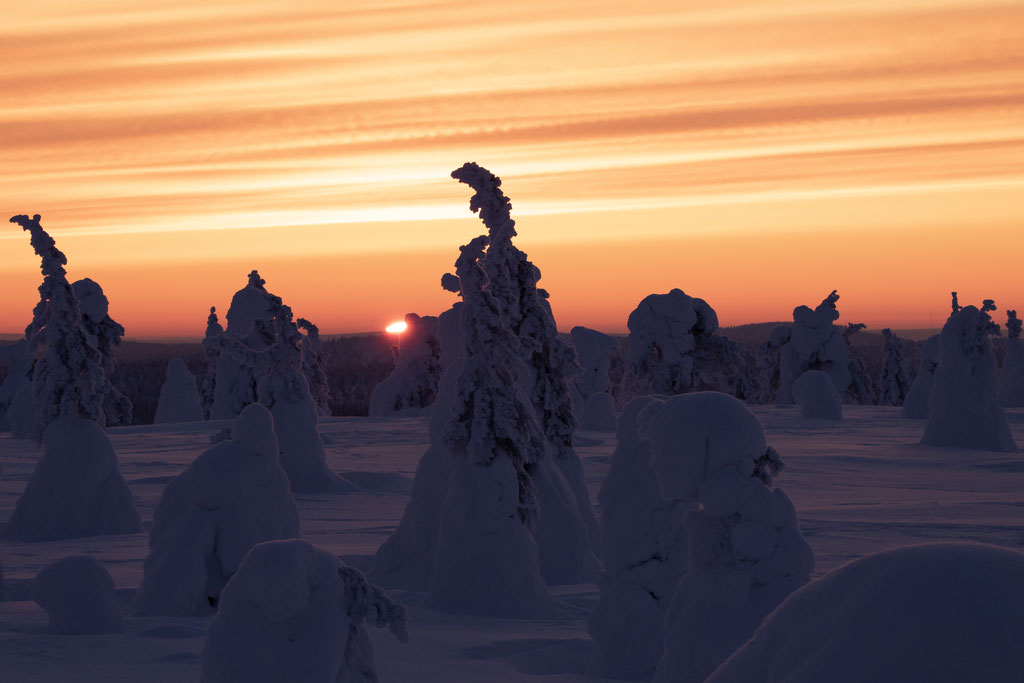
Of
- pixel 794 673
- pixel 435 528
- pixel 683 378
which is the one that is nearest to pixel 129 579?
pixel 435 528

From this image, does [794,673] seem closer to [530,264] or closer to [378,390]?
[530,264]

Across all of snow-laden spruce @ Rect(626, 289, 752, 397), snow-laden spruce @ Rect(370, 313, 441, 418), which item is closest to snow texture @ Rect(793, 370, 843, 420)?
snow-laden spruce @ Rect(626, 289, 752, 397)

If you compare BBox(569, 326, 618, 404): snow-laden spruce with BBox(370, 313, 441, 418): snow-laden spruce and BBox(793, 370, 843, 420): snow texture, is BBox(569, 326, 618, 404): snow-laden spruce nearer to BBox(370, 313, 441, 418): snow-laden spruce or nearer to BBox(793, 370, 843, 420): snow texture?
BBox(370, 313, 441, 418): snow-laden spruce

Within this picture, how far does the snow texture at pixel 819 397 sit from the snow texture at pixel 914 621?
125 feet

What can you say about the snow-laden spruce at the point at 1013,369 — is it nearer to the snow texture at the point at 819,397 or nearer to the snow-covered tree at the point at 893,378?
the snow-covered tree at the point at 893,378

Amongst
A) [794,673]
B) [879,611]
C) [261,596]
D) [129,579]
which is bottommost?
[129,579]

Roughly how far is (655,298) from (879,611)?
3609 centimetres

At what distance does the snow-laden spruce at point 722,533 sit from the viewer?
21.5 feet

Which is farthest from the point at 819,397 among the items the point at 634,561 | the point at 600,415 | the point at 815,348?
the point at 634,561

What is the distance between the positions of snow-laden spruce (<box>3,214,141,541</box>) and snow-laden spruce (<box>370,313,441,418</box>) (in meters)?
28.6

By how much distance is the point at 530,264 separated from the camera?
1750cm

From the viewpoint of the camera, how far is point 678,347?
3772 centimetres

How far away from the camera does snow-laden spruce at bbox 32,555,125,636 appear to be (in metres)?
10.7

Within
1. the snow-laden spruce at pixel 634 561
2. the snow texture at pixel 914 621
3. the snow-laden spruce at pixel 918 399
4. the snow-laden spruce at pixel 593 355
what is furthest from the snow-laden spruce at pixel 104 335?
the snow-laden spruce at pixel 918 399
